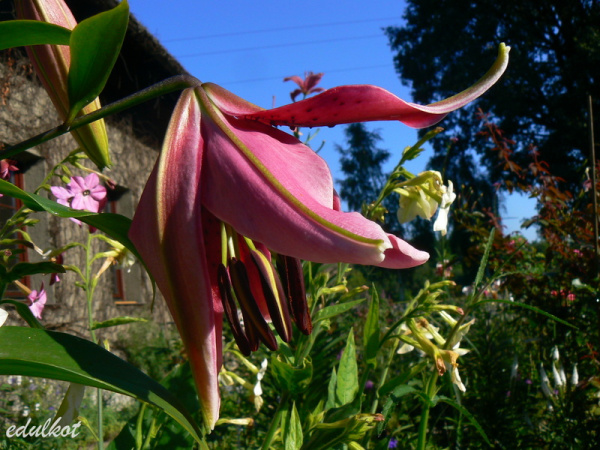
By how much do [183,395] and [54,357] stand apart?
22.8 inches

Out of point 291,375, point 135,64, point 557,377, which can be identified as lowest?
point 557,377

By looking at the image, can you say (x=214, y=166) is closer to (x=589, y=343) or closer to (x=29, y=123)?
(x=589, y=343)

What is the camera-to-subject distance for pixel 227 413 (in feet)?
7.86

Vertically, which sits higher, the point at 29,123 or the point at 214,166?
the point at 29,123

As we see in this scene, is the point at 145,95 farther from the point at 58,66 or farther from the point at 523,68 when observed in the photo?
the point at 523,68

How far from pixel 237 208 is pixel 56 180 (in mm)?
4000

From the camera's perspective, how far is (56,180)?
4.00 meters

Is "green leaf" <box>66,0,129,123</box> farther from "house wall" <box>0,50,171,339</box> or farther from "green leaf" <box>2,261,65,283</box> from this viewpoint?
"house wall" <box>0,50,171,339</box>

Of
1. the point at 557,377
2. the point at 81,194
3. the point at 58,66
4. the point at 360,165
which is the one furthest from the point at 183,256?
the point at 360,165

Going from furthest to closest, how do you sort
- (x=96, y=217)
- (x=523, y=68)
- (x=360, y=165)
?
(x=360, y=165) → (x=523, y=68) → (x=96, y=217)

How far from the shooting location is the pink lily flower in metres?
0.34

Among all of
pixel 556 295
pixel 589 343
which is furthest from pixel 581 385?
pixel 556 295

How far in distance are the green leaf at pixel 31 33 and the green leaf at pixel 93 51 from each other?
0.06 feet

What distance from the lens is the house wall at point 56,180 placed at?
3785 mm
